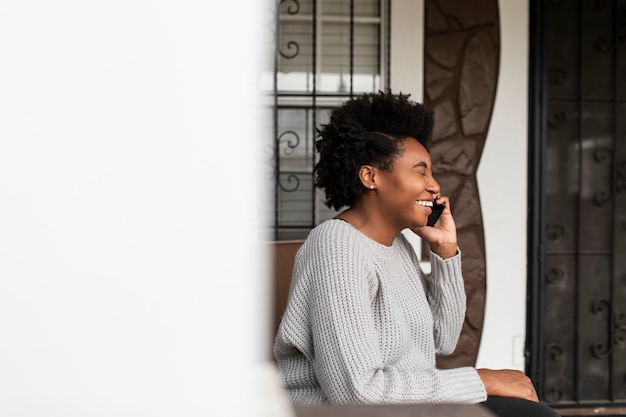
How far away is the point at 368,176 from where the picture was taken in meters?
1.89

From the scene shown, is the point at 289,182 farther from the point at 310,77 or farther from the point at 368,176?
the point at 368,176

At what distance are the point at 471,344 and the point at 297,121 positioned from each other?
3.99ft

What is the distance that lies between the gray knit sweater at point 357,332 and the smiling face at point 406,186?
92 millimetres

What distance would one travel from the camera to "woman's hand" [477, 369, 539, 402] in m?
1.86

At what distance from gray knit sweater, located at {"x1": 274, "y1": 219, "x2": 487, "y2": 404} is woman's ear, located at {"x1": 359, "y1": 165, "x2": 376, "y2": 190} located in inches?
5.0

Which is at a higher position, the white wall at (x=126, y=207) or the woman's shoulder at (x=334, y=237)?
the white wall at (x=126, y=207)

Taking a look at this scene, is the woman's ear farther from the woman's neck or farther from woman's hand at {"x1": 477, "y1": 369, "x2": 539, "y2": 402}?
woman's hand at {"x1": 477, "y1": 369, "x2": 539, "y2": 402}

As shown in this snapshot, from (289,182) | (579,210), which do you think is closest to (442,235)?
(289,182)

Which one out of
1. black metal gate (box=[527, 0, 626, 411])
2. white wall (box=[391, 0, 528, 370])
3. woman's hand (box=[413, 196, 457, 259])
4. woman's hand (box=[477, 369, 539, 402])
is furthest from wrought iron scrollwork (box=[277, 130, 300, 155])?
woman's hand (box=[477, 369, 539, 402])

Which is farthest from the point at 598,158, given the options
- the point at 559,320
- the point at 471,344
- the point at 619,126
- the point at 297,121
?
the point at 297,121

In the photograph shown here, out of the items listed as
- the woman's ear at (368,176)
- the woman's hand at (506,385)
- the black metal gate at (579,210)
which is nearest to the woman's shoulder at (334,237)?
the woman's ear at (368,176)

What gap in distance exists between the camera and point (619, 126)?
3.49m

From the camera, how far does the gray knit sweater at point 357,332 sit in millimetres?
1600

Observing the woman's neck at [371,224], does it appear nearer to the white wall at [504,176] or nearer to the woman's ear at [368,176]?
the woman's ear at [368,176]
